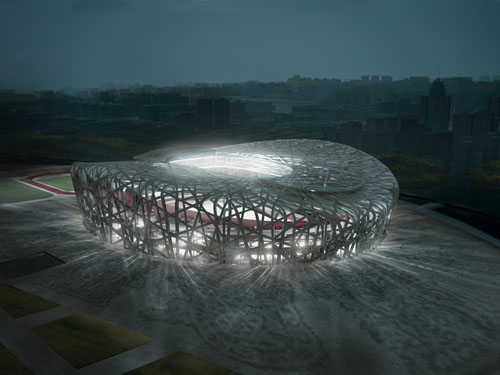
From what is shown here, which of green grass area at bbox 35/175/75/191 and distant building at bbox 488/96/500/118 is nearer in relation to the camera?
Result: green grass area at bbox 35/175/75/191

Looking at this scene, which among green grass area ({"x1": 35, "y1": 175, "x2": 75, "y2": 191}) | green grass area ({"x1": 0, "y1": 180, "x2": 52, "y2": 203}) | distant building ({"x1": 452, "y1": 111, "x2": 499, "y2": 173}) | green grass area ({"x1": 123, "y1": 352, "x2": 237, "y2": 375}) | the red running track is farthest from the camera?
distant building ({"x1": 452, "y1": 111, "x2": 499, "y2": 173})

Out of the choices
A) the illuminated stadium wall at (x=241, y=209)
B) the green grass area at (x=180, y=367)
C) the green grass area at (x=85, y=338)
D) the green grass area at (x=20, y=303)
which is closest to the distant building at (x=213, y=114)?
the illuminated stadium wall at (x=241, y=209)

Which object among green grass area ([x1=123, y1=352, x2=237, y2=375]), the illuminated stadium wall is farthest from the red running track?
green grass area ([x1=123, y1=352, x2=237, y2=375])

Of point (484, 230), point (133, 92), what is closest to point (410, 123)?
point (484, 230)

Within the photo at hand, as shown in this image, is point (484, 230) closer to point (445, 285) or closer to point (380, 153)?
point (445, 285)

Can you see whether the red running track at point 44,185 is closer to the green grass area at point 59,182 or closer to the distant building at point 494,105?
the green grass area at point 59,182

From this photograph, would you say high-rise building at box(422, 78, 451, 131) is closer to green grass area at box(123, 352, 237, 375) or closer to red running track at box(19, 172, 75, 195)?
red running track at box(19, 172, 75, 195)

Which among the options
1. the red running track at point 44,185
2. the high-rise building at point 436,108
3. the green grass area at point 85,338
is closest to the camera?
the green grass area at point 85,338

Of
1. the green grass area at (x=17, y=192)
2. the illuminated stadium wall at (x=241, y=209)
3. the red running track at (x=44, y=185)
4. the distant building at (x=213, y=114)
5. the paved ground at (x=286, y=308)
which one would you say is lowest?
the paved ground at (x=286, y=308)
